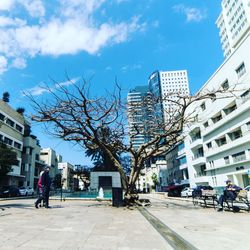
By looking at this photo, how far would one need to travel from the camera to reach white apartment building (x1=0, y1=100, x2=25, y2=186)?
41.7 m

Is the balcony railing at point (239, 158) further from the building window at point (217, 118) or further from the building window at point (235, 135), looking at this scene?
the building window at point (217, 118)

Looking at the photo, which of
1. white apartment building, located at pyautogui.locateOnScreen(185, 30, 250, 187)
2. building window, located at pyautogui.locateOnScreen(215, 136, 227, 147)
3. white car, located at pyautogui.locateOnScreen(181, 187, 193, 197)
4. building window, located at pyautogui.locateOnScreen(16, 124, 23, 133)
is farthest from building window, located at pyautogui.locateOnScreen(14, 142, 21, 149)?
building window, located at pyautogui.locateOnScreen(215, 136, 227, 147)

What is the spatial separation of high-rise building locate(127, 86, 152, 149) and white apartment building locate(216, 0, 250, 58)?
2490 inches

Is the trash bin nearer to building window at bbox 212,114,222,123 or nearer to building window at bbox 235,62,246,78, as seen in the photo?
building window at bbox 235,62,246,78

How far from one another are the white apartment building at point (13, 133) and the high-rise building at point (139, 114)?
1221 inches

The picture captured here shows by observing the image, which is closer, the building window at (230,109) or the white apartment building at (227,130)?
the white apartment building at (227,130)

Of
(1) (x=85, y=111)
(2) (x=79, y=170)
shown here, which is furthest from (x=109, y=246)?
(2) (x=79, y=170)

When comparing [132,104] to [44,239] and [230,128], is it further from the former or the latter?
[230,128]

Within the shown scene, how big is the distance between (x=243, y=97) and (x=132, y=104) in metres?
20.9

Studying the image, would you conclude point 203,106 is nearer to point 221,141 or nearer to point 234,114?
point 221,141

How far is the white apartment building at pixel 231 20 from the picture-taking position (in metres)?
73.2

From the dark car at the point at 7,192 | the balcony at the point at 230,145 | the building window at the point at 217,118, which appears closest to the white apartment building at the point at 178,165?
the balcony at the point at 230,145

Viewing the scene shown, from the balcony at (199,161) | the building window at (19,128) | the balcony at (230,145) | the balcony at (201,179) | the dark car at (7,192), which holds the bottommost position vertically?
the dark car at (7,192)

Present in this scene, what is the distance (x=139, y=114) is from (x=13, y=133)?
36.2 metres
